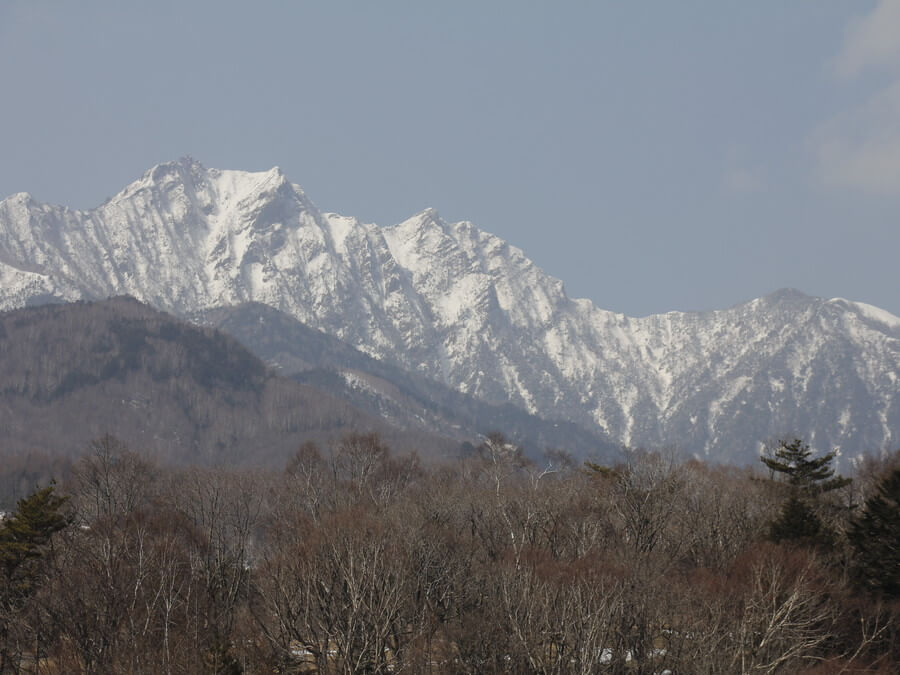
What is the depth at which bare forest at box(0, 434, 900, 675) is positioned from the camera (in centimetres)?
4197

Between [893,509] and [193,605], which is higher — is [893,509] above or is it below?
above

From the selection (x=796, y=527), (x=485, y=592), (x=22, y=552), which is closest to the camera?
(x=485, y=592)

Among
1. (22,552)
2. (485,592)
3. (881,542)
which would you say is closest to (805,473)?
(881,542)

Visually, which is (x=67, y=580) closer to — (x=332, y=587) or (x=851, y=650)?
(x=332, y=587)

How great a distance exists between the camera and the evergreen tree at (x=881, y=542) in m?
53.4

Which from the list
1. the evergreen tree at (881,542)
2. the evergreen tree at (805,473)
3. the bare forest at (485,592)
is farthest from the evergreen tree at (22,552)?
the evergreen tree at (805,473)

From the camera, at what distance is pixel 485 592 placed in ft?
181

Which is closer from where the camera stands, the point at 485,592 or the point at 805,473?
the point at 485,592

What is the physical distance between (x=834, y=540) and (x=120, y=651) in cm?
4873

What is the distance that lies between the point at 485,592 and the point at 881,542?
25.4 m

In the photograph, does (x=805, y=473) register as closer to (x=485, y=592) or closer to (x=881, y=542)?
(x=881, y=542)

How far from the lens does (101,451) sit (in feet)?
414

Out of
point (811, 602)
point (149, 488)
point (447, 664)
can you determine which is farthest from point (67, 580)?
point (149, 488)

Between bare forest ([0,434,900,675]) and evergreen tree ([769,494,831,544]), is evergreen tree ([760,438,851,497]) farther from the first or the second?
evergreen tree ([769,494,831,544])
